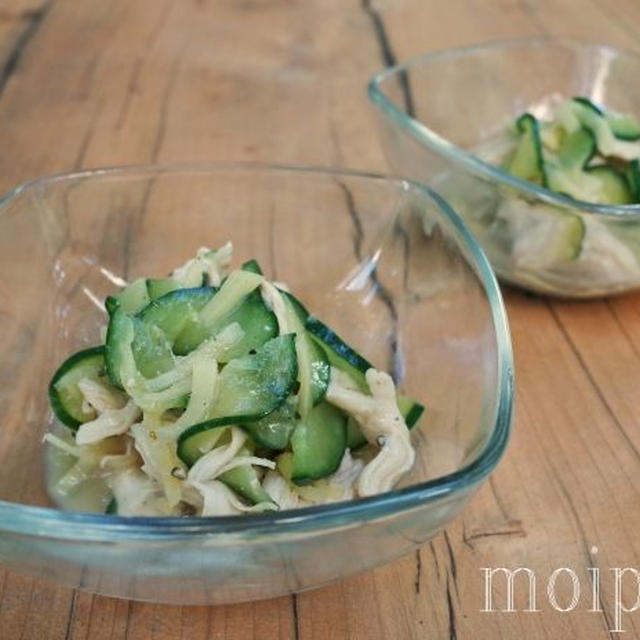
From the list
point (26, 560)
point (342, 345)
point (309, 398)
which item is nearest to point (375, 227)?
point (342, 345)

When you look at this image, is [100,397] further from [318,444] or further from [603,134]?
[603,134]

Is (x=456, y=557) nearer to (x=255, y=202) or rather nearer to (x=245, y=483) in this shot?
(x=245, y=483)

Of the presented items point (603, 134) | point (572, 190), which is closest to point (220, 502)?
point (572, 190)

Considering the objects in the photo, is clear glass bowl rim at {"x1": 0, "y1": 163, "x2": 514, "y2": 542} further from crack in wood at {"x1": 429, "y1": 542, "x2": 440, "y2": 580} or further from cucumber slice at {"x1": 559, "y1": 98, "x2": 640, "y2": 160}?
cucumber slice at {"x1": 559, "y1": 98, "x2": 640, "y2": 160}

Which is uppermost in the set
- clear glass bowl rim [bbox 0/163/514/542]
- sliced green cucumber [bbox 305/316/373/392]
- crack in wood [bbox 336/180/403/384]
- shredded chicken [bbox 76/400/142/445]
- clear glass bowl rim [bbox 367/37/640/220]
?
→ clear glass bowl rim [bbox 0/163/514/542]

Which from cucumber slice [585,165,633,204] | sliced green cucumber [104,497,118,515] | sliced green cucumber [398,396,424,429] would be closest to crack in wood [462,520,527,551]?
sliced green cucumber [398,396,424,429]

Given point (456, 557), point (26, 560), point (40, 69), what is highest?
point (26, 560)
